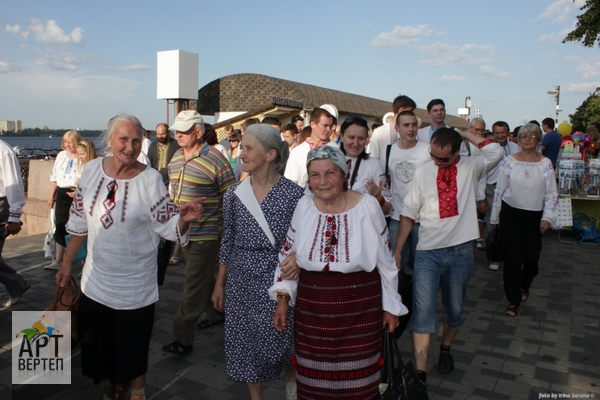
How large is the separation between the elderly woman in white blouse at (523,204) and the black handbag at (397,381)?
10.7 ft

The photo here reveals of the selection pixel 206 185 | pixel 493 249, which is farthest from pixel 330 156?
pixel 493 249

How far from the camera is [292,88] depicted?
2055cm

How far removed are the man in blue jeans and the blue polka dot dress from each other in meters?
1.06

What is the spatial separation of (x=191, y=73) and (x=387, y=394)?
18526 millimetres

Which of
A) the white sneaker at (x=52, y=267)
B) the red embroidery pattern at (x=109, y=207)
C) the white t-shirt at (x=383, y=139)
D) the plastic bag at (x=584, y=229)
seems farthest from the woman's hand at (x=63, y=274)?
the plastic bag at (x=584, y=229)

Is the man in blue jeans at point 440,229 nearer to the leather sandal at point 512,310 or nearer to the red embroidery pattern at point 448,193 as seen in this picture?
the red embroidery pattern at point 448,193

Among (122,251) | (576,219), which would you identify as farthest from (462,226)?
(576,219)

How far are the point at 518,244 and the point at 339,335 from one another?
→ 141 inches

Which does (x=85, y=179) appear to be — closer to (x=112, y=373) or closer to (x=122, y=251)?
(x=122, y=251)

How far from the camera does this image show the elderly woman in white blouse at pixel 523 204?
536 centimetres

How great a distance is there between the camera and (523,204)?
5418 millimetres

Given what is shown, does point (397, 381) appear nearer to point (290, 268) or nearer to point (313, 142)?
point (290, 268)

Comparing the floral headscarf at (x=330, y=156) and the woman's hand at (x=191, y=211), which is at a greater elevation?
the floral headscarf at (x=330, y=156)

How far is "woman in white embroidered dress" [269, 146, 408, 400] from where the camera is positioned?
8.81 ft
